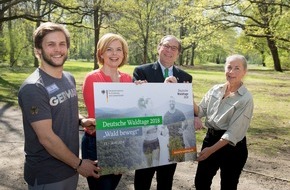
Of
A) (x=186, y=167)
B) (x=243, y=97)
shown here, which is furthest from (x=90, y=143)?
(x=186, y=167)

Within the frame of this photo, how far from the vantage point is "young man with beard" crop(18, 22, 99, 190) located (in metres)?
2.31

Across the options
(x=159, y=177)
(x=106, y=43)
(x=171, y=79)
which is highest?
(x=106, y=43)

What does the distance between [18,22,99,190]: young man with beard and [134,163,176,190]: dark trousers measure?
1290 mm

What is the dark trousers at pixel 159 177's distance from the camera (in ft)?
12.4

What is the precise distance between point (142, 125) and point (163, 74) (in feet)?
2.69

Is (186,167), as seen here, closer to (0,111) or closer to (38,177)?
(38,177)

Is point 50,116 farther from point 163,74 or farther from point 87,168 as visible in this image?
point 163,74

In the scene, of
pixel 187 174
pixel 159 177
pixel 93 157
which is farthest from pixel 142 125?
pixel 187 174

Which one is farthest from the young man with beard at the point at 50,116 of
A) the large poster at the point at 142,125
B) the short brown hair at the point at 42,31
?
the large poster at the point at 142,125

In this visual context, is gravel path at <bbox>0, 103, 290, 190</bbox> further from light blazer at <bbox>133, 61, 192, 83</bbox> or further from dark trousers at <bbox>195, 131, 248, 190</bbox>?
light blazer at <bbox>133, 61, 192, 83</bbox>

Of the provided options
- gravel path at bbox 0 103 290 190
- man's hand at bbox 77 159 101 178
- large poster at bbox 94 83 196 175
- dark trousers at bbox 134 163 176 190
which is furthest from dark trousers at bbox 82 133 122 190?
gravel path at bbox 0 103 290 190

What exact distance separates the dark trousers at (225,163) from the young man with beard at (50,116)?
164cm

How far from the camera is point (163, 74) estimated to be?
379 centimetres

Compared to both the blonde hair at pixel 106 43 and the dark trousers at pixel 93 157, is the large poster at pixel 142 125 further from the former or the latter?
the blonde hair at pixel 106 43
